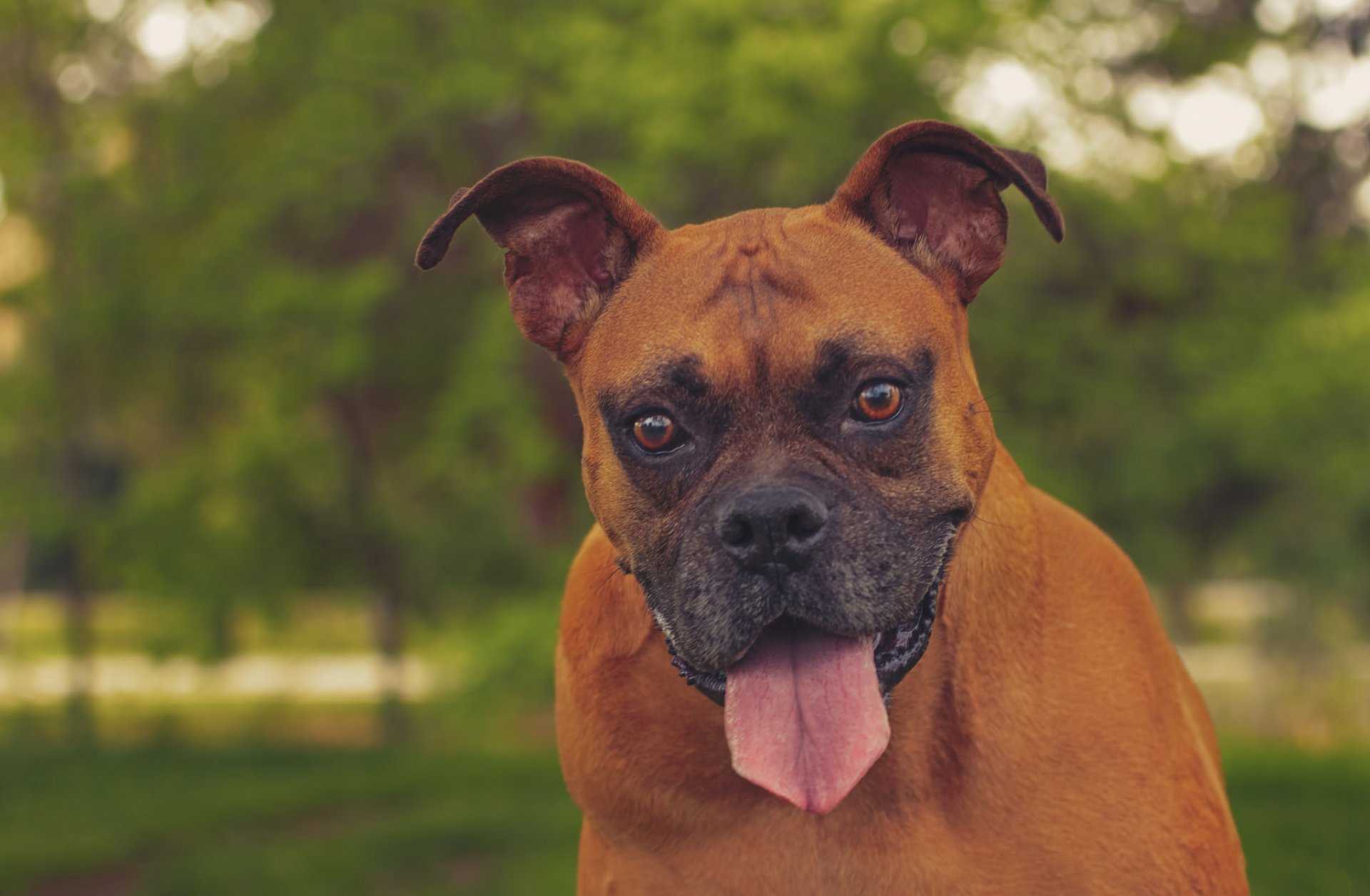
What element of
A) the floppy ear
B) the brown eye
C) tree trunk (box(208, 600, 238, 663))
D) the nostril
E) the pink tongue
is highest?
the floppy ear

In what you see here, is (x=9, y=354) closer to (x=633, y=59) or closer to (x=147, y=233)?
(x=147, y=233)

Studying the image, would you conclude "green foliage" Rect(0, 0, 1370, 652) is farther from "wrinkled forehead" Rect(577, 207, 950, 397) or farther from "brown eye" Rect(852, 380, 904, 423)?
"brown eye" Rect(852, 380, 904, 423)

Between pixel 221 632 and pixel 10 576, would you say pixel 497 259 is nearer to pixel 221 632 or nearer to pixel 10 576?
A: pixel 221 632

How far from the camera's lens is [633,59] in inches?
505

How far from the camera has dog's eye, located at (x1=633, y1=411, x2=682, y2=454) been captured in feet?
10.3

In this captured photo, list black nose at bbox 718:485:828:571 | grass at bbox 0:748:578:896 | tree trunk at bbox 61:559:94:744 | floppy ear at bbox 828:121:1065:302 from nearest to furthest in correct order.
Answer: black nose at bbox 718:485:828:571
floppy ear at bbox 828:121:1065:302
grass at bbox 0:748:578:896
tree trunk at bbox 61:559:94:744

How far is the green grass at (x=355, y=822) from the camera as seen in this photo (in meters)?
9.52

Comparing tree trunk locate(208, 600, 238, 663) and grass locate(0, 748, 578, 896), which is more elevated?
tree trunk locate(208, 600, 238, 663)

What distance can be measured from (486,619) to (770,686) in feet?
42.4

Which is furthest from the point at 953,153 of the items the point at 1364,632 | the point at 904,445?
the point at 1364,632

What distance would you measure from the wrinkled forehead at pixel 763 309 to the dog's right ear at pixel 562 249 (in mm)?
93

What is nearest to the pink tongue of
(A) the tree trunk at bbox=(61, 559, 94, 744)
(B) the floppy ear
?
(B) the floppy ear

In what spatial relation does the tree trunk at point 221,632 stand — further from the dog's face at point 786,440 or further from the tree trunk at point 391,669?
the dog's face at point 786,440

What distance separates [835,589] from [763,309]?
2.05ft
